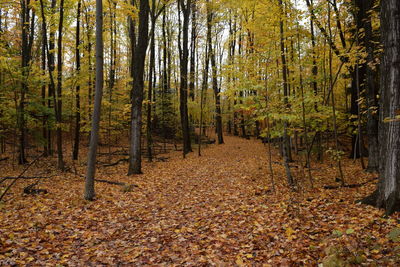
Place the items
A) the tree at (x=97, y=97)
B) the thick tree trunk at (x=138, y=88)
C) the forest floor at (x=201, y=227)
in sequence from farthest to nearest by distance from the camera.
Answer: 1. the thick tree trunk at (x=138, y=88)
2. the tree at (x=97, y=97)
3. the forest floor at (x=201, y=227)

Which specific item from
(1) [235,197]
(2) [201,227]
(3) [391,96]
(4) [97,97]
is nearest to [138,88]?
(4) [97,97]

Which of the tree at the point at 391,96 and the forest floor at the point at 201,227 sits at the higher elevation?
the tree at the point at 391,96

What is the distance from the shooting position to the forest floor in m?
3.87

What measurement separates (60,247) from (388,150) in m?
6.37

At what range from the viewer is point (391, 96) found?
13.7 feet

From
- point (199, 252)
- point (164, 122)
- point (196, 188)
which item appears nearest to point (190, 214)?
point (199, 252)

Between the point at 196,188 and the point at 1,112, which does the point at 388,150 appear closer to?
the point at 196,188

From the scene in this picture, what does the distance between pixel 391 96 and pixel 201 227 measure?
4482mm

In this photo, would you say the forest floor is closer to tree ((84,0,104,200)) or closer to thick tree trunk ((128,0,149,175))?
tree ((84,0,104,200))

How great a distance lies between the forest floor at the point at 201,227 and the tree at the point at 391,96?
0.55 metres

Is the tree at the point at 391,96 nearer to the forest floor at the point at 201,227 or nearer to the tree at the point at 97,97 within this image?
the forest floor at the point at 201,227

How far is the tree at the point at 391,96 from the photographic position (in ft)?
→ 13.5

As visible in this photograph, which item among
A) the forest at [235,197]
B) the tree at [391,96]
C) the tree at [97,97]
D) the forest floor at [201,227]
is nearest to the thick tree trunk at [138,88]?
→ the forest at [235,197]

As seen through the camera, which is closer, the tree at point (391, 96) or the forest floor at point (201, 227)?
the forest floor at point (201, 227)
